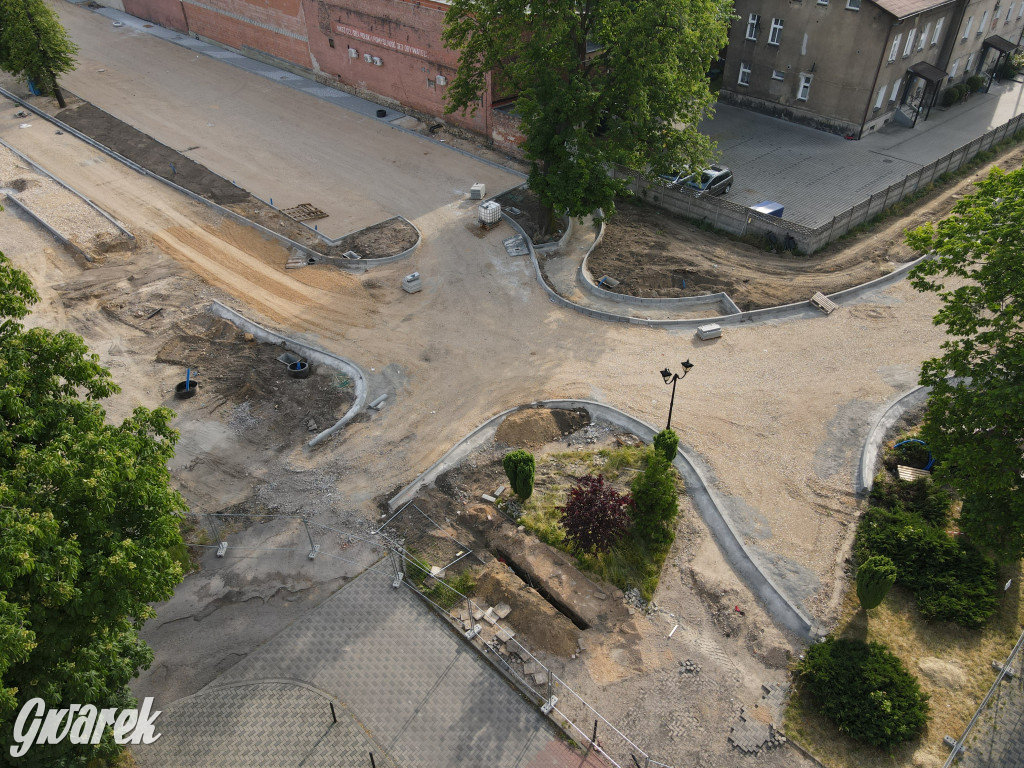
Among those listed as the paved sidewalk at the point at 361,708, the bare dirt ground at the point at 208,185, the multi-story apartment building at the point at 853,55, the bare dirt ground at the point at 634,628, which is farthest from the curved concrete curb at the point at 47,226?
the multi-story apartment building at the point at 853,55

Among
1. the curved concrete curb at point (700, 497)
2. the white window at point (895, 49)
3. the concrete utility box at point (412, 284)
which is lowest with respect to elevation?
the curved concrete curb at point (700, 497)

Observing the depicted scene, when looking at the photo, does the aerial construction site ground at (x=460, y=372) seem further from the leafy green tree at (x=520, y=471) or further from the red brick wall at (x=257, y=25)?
the red brick wall at (x=257, y=25)

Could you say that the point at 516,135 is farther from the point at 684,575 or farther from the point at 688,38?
the point at 684,575

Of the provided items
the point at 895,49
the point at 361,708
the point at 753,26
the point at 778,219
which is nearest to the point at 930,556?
the point at 361,708

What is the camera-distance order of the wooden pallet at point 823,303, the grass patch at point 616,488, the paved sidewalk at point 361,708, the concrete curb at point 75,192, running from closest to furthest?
the paved sidewalk at point 361,708
the grass patch at point 616,488
the wooden pallet at point 823,303
the concrete curb at point 75,192

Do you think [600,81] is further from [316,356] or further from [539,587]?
[539,587]

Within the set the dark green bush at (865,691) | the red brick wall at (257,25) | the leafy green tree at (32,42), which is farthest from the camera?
the red brick wall at (257,25)

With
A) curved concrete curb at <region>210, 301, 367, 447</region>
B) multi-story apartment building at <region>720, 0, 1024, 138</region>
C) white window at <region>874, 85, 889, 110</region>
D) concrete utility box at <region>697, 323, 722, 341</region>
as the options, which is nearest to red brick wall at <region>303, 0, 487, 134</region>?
multi-story apartment building at <region>720, 0, 1024, 138</region>
